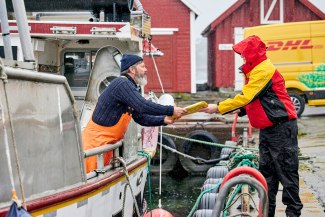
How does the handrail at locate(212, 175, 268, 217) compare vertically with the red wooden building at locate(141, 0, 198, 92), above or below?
below

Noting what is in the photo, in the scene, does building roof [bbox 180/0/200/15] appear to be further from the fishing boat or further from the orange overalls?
the orange overalls

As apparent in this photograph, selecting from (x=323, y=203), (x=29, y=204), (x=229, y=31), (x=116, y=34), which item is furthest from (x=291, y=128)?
(x=229, y=31)

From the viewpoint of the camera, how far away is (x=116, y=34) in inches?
352

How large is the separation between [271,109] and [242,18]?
69.6 feet

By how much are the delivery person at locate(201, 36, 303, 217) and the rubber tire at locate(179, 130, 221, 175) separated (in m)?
9.22

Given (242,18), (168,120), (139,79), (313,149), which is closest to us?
(168,120)

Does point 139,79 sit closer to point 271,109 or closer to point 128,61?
point 128,61

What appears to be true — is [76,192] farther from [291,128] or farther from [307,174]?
[307,174]

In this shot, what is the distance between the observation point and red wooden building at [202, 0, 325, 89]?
26.8 metres

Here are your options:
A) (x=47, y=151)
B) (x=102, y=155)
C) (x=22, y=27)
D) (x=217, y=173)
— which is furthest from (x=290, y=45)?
(x=47, y=151)

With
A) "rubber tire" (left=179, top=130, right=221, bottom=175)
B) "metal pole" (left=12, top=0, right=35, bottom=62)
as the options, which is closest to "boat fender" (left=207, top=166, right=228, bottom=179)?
"metal pole" (left=12, top=0, right=35, bottom=62)

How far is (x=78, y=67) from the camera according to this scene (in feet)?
33.1

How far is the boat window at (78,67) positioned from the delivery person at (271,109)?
4226 mm

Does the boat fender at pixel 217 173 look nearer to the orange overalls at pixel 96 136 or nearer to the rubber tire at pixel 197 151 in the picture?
the orange overalls at pixel 96 136
